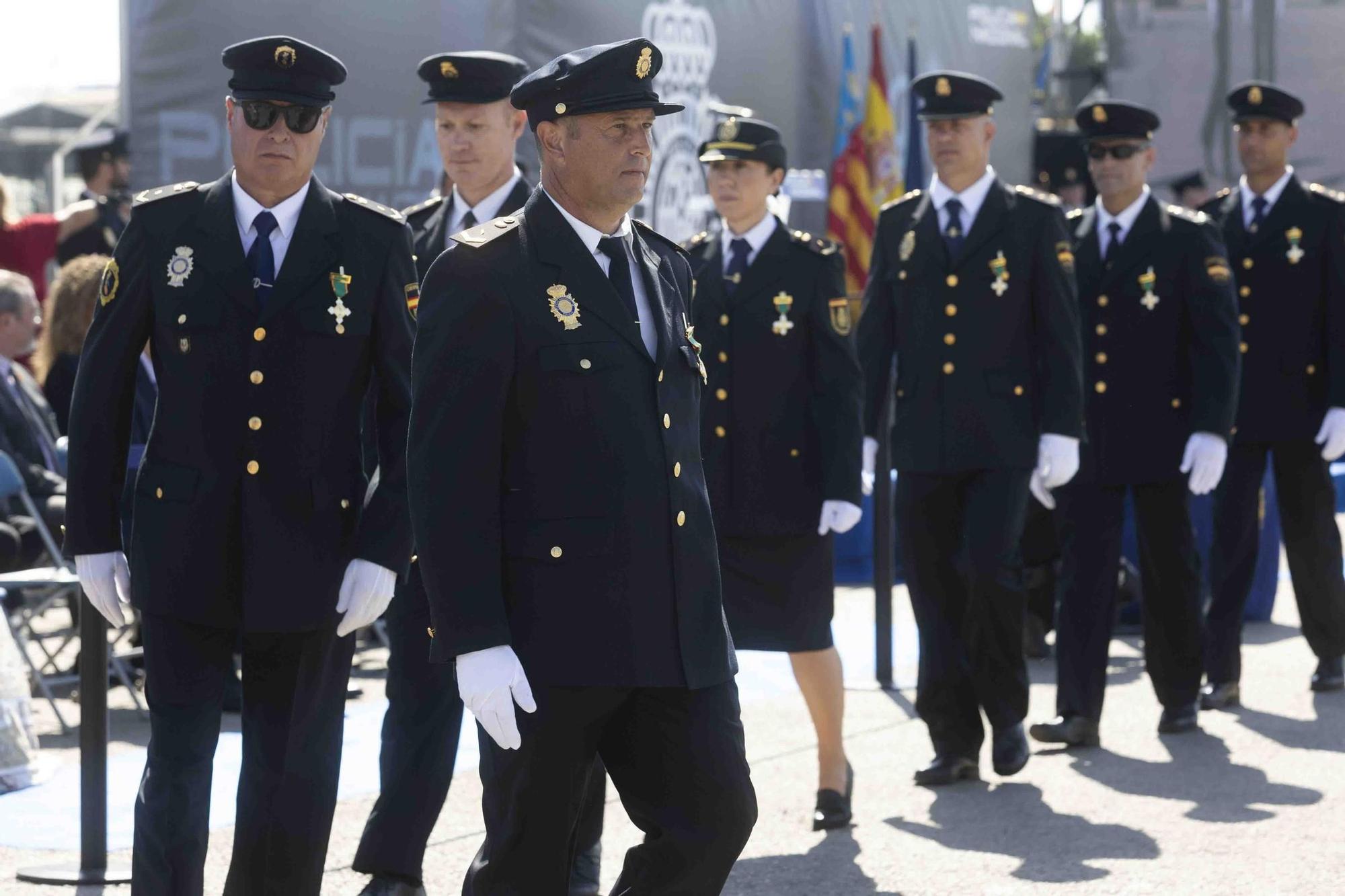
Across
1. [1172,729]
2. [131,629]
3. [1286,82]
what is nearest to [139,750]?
[131,629]

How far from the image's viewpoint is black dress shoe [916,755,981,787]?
6754 millimetres

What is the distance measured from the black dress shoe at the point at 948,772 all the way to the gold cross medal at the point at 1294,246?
9.69 ft

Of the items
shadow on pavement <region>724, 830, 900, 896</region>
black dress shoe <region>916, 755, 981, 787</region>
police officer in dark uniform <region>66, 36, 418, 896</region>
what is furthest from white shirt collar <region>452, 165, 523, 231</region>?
black dress shoe <region>916, 755, 981, 787</region>

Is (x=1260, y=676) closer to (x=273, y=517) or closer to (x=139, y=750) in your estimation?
(x=139, y=750)

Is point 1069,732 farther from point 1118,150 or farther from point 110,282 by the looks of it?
point 110,282

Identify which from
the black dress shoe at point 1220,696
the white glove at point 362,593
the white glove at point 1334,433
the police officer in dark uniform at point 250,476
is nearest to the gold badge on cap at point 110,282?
the police officer in dark uniform at point 250,476

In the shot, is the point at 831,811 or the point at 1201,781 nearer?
the point at 831,811

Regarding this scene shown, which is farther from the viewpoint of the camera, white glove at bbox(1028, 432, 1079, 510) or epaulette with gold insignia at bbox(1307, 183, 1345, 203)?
epaulette with gold insignia at bbox(1307, 183, 1345, 203)

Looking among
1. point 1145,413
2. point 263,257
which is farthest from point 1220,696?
point 263,257

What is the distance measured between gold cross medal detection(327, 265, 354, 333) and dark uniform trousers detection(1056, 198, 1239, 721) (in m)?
3.80

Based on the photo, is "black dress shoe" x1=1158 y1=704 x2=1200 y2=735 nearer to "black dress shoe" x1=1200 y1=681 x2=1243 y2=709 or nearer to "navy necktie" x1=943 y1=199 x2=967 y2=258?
"black dress shoe" x1=1200 y1=681 x2=1243 y2=709

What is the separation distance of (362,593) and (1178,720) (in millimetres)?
4134

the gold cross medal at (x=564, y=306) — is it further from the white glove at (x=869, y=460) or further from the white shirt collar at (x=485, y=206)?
the white glove at (x=869, y=460)

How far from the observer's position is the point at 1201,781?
6.76 meters
